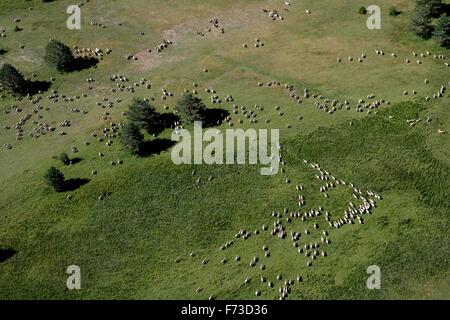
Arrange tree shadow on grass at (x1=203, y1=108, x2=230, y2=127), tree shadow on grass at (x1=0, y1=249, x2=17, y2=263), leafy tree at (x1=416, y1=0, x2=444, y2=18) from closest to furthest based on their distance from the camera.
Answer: tree shadow on grass at (x1=0, y1=249, x2=17, y2=263)
tree shadow on grass at (x1=203, y1=108, x2=230, y2=127)
leafy tree at (x1=416, y1=0, x2=444, y2=18)

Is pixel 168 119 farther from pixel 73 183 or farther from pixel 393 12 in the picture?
pixel 393 12

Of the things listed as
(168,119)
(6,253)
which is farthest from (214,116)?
(6,253)

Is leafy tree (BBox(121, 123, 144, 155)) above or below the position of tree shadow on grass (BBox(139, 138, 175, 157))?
above

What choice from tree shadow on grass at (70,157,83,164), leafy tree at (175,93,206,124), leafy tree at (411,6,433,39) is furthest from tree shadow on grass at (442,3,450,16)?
tree shadow on grass at (70,157,83,164)

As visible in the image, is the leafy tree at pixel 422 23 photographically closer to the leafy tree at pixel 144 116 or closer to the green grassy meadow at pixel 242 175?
the green grassy meadow at pixel 242 175

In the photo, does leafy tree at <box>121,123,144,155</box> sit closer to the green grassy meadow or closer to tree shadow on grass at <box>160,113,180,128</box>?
the green grassy meadow

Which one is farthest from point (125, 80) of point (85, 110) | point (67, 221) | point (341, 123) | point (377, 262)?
point (377, 262)
